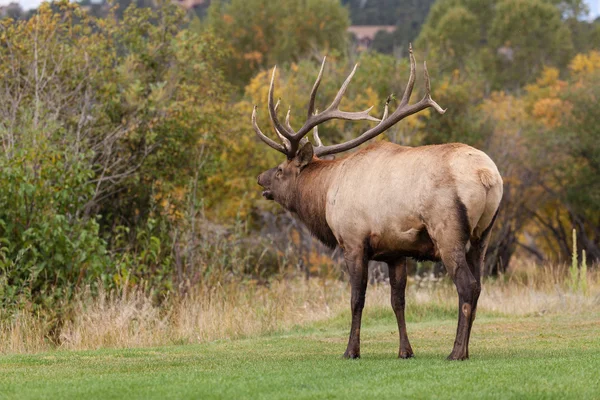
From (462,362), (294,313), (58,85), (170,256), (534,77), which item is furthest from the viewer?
(534,77)

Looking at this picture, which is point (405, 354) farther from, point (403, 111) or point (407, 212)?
point (403, 111)

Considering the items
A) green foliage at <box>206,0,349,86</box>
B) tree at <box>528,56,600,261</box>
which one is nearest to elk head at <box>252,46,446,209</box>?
tree at <box>528,56,600,261</box>

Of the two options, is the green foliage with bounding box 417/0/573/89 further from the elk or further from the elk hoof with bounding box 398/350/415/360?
the elk hoof with bounding box 398/350/415/360

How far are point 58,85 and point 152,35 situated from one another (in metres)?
4.09

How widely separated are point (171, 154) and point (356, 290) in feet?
43.3

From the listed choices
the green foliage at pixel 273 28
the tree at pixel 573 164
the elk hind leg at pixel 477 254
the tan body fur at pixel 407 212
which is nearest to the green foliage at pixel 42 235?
the tan body fur at pixel 407 212

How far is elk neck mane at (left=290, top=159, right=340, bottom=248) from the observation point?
12.4 m

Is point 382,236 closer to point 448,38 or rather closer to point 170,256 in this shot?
point 170,256

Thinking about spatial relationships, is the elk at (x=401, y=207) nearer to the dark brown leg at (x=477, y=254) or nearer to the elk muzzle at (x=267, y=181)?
the dark brown leg at (x=477, y=254)

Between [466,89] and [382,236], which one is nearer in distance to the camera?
[382,236]

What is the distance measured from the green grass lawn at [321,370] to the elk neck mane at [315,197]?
1.49m

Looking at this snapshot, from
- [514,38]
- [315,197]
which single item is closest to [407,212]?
[315,197]

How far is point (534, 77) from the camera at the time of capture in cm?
6831

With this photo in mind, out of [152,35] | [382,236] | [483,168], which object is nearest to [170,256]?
[152,35]
